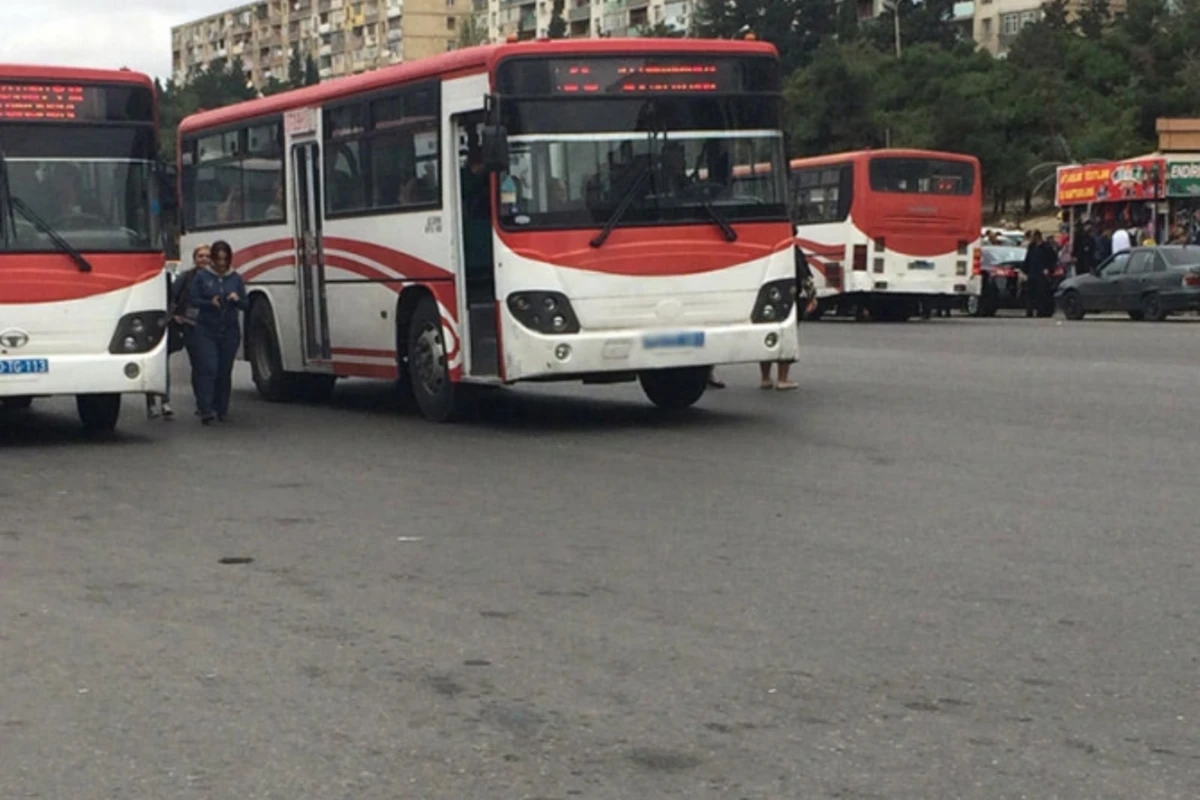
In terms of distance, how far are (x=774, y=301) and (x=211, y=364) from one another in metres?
4.94

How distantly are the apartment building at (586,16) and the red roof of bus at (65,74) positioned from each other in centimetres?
11341

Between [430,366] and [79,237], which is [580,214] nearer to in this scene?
[430,366]

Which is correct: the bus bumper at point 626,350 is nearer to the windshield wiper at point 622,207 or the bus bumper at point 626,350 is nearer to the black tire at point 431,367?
the windshield wiper at point 622,207

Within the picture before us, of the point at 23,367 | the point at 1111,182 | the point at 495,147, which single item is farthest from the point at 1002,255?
the point at 23,367

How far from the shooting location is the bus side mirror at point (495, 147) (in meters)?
15.5

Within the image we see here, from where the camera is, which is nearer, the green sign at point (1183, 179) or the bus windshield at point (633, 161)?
the bus windshield at point (633, 161)

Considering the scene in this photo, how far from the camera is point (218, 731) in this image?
637 centimetres

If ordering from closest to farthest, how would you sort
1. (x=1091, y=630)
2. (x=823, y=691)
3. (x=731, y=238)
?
1. (x=823, y=691)
2. (x=1091, y=630)
3. (x=731, y=238)

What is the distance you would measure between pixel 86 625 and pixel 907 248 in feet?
107

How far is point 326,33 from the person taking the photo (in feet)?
574

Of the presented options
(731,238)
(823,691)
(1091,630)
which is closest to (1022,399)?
Answer: (731,238)

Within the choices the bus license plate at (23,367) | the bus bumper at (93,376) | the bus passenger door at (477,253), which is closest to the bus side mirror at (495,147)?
the bus passenger door at (477,253)

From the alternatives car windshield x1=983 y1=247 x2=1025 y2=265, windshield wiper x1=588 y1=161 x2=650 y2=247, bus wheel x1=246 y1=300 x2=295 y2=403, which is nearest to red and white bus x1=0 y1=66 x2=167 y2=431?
windshield wiper x1=588 y1=161 x2=650 y2=247

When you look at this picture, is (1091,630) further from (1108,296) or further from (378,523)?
(1108,296)
